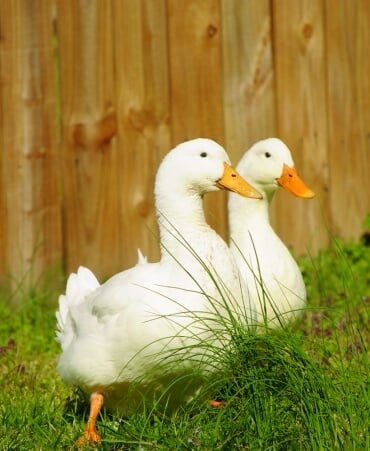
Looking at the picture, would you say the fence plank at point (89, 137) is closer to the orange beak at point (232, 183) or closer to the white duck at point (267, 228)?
the white duck at point (267, 228)

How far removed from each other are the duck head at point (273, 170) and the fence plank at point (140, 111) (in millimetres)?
1172

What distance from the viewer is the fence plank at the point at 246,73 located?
6180 mm

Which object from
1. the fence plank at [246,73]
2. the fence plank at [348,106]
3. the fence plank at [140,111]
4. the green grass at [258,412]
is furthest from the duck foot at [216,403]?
the fence plank at [348,106]

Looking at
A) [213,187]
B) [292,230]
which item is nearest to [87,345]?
[213,187]

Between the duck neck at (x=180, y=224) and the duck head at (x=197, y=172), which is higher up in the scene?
the duck head at (x=197, y=172)

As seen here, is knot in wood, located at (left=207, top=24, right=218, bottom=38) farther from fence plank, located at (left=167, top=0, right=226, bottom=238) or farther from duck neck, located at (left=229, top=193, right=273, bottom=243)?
duck neck, located at (left=229, top=193, right=273, bottom=243)

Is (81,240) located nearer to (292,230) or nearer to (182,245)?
(292,230)

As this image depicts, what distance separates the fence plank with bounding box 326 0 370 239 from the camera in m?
6.33

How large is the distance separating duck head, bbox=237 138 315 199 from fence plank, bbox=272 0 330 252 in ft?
4.06

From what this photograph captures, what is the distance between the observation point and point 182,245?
13.2ft

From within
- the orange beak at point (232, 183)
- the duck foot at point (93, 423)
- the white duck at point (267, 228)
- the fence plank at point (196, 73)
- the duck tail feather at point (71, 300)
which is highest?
the fence plank at point (196, 73)

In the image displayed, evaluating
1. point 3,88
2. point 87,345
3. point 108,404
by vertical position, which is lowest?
point 108,404

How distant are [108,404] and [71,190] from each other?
201cm

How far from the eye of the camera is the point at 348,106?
6352mm
